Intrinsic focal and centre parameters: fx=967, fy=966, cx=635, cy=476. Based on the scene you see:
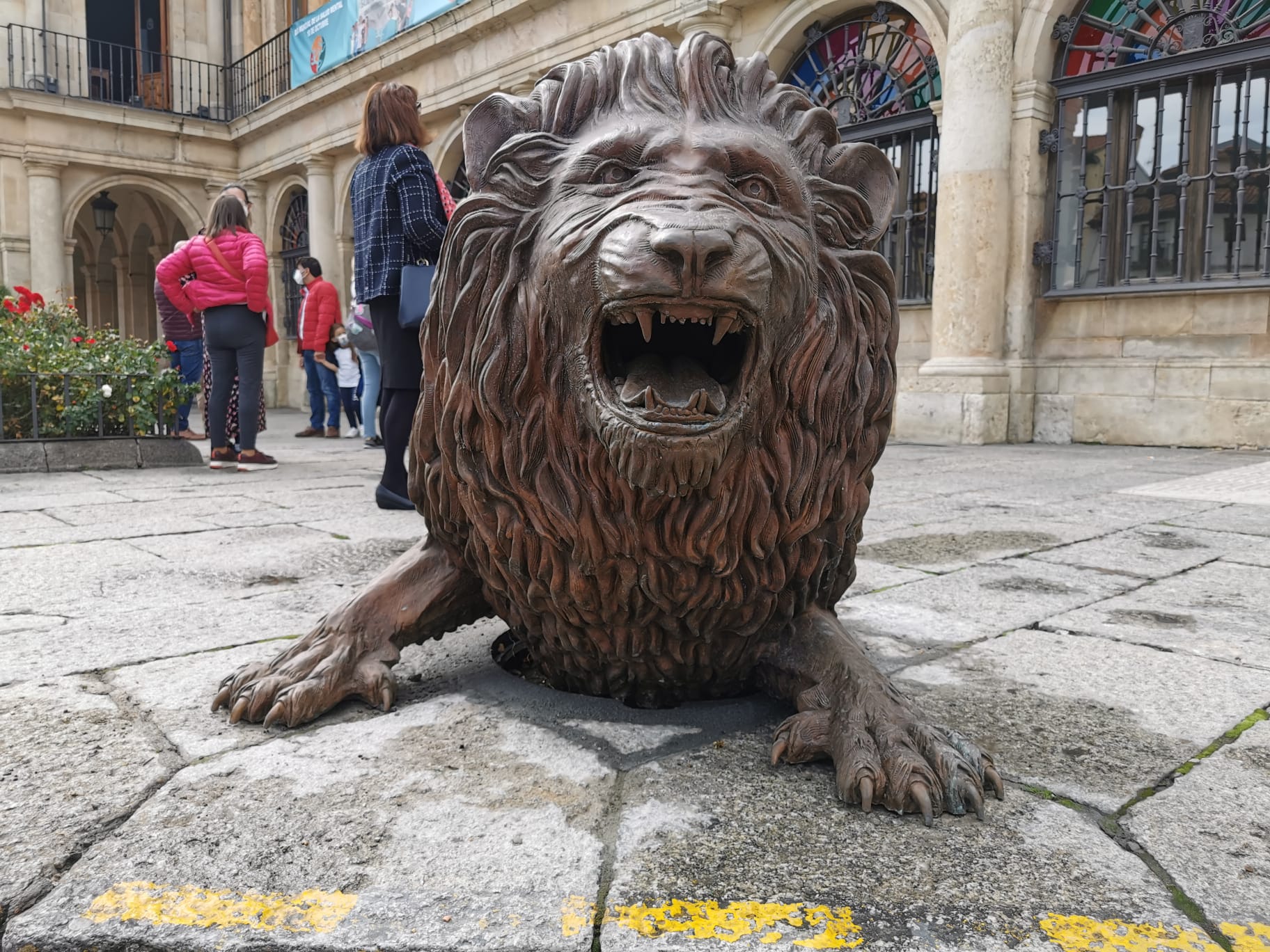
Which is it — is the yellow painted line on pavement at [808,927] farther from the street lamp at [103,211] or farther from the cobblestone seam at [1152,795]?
the street lamp at [103,211]

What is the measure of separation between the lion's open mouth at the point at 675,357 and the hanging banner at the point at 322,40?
1611 centimetres

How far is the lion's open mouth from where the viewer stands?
140 centimetres

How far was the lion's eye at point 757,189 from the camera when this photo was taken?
1.55 metres

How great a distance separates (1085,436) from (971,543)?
541 cm

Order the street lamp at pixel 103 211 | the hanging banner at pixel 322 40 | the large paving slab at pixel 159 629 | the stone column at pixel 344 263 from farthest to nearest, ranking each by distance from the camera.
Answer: the street lamp at pixel 103 211 < the stone column at pixel 344 263 < the hanging banner at pixel 322 40 < the large paving slab at pixel 159 629

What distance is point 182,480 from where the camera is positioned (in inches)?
249

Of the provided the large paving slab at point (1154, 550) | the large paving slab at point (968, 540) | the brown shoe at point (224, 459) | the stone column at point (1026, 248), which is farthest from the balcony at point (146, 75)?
the large paving slab at point (1154, 550)

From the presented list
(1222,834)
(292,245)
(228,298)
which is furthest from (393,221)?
(292,245)

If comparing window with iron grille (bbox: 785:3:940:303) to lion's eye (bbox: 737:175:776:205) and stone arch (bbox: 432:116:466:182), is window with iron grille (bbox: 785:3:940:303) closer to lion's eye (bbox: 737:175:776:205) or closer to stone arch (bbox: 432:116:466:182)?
stone arch (bbox: 432:116:466:182)

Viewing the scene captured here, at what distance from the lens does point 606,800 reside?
4.97ft

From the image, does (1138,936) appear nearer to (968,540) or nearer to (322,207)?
(968,540)

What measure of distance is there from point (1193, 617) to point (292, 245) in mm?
19313

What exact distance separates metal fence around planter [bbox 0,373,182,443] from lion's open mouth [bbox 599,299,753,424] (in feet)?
21.5

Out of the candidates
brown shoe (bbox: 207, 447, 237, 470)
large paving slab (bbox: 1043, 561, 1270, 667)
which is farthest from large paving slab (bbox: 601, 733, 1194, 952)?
brown shoe (bbox: 207, 447, 237, 470)
